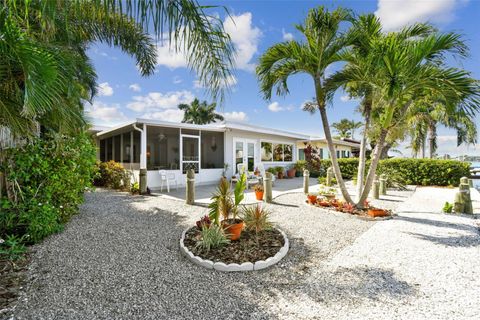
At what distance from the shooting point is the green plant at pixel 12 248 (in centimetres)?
362

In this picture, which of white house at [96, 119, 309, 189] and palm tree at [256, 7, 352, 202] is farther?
white house at [96, 119, 309, 189]

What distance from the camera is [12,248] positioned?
12.0ft

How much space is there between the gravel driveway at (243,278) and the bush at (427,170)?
901 cm

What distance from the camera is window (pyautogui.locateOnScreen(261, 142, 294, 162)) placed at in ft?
52.1

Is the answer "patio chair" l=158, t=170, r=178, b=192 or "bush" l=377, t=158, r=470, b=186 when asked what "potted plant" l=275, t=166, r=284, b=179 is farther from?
"patio chair" l=158, t=170, r=178, b=192

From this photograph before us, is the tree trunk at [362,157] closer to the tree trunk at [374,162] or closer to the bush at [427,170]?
the tree trunk at [374,162]

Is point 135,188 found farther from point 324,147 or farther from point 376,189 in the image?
point 324,147

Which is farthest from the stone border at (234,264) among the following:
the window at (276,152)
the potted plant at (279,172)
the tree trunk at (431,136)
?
the tree trunk at (431,136)

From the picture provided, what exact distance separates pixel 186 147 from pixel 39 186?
7431 millimetres

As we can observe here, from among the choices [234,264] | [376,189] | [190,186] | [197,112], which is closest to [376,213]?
[376,189]

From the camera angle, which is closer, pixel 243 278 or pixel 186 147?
pixel 243 278

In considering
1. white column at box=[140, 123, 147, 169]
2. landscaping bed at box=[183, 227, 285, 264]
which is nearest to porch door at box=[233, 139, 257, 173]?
white column at box=[140, 123, 147, 169]

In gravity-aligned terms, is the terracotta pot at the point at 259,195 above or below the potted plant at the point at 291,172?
below

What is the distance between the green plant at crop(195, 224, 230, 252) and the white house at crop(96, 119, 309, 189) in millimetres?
6835
